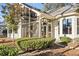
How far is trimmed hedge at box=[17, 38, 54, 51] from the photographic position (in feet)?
20.2

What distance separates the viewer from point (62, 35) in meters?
6.28

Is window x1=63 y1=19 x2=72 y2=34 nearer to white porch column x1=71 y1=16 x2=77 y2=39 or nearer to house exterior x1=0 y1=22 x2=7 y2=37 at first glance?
white porch column x1=71 y1=16 x2=77 y2=39

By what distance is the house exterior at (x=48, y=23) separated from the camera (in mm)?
6180

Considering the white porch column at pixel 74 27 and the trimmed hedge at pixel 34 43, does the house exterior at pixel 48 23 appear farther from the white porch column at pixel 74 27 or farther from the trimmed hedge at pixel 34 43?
the trimmed hedge at pixel 34 43

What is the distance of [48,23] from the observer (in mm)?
6250

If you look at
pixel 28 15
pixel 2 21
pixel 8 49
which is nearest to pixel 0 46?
pixel 8 49

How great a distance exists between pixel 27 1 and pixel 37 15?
432 mm

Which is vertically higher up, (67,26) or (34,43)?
(67,26)

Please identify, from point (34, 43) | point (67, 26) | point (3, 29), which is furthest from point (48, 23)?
point (3, 29)

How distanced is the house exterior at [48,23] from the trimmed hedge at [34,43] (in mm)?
119

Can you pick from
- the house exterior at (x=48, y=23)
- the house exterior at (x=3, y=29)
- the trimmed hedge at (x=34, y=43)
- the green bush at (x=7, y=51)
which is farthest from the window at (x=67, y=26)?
the house exterior at (x=3, y=29)

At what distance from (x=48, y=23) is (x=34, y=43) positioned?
0.59 m

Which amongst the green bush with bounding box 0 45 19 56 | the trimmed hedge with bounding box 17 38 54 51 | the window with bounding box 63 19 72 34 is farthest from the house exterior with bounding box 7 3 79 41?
the green bush with bounding box 0 45 19 56

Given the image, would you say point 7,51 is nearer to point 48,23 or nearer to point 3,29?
point 3,29
